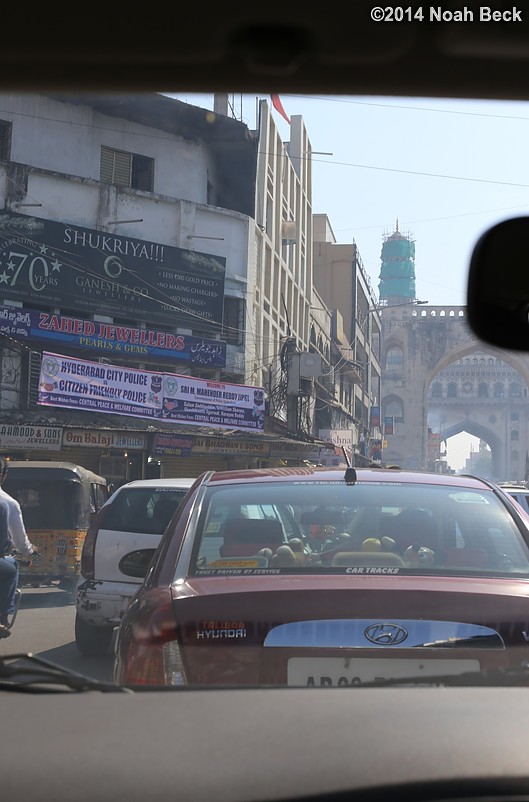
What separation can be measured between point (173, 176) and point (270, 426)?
8.09m

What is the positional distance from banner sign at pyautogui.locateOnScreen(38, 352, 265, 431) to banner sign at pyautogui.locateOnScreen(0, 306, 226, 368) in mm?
1174

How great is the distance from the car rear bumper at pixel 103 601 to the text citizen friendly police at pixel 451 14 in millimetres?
6035

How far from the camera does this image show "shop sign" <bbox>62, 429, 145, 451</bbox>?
2380 cm

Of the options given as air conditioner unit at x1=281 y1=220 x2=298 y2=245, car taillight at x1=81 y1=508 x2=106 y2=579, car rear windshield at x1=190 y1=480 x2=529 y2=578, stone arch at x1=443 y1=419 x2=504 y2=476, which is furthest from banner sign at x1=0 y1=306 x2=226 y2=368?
stone arch at x1=443 y1=419 x2=504 y2=476

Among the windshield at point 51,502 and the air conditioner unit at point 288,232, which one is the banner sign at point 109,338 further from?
the air conditioner unit at point 288,232

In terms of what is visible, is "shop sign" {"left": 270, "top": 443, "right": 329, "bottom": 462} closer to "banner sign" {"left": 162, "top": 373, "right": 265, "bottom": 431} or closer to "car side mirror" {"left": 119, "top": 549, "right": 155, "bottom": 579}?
"banner sign" {"left": 162, "top": 373, "right": 265, "bottom": 431}

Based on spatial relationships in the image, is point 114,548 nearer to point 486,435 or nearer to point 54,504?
point 54,504

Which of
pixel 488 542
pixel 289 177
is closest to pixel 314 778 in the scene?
pixel 488 542

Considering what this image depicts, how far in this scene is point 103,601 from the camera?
346 inches

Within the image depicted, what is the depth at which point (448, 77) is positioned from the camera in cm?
391

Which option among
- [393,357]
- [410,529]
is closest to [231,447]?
[410,529]

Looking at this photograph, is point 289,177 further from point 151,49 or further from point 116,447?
point 151,49

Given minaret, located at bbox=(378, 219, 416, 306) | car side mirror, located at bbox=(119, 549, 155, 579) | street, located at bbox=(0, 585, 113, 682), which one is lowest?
street, located at bbox=(0, 585, 113, 682)

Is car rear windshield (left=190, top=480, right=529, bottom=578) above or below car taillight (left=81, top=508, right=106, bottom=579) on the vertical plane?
above
